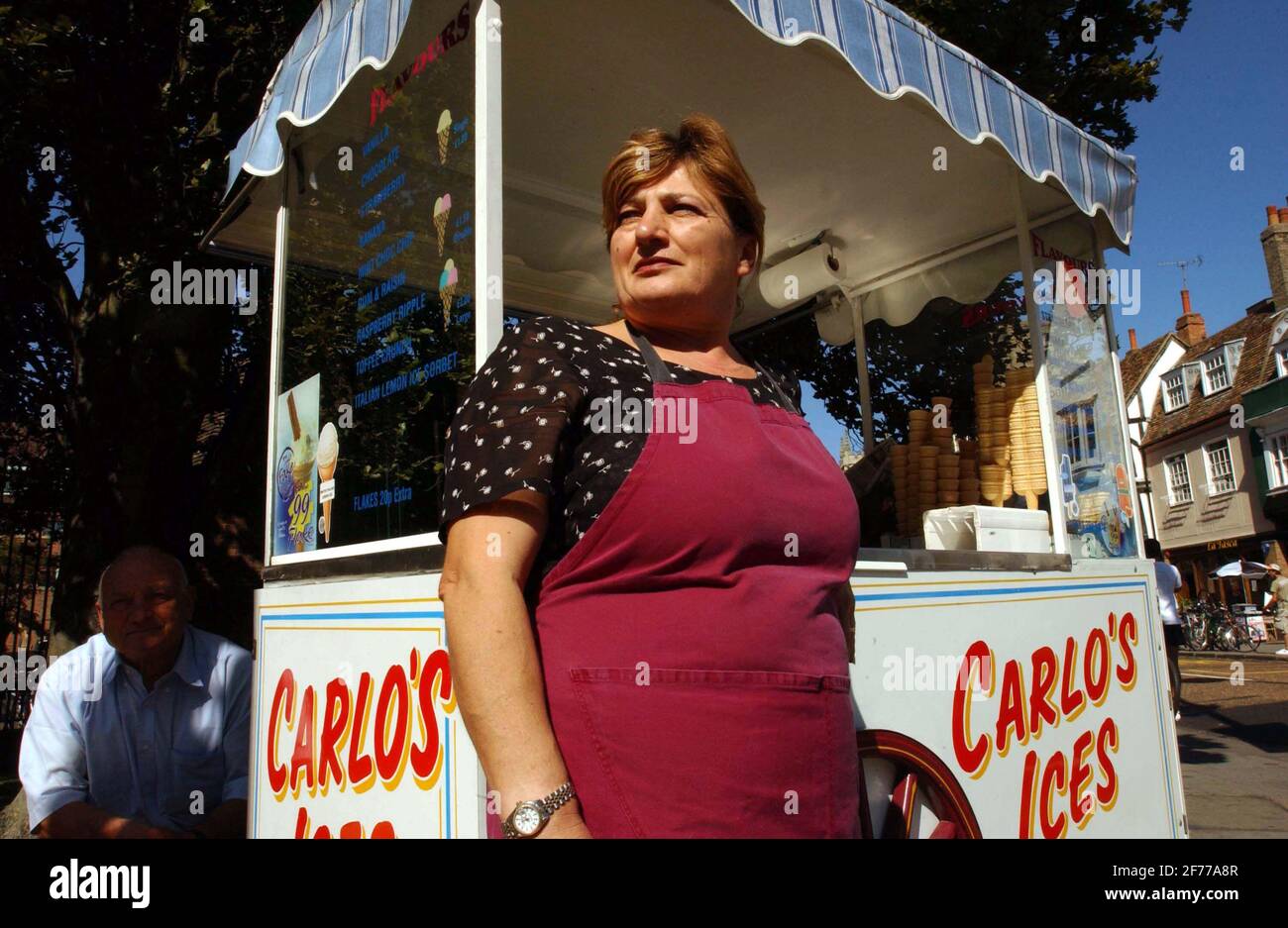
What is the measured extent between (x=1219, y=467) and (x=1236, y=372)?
10.3ft

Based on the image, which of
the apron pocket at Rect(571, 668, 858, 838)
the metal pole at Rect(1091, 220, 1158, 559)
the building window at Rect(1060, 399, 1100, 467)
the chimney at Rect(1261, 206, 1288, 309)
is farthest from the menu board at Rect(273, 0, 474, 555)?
the chimney at Rect(1261, 206, 1288, 309)

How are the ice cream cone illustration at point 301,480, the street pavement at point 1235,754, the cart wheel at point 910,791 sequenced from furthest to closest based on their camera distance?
1. the street pavement at point 1235,754
2. the ice cream cone illustration at point 301,480
3. the cart wheel at point 910,791

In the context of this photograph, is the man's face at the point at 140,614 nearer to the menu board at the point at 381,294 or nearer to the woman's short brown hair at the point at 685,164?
the menu board at the point at 381,294

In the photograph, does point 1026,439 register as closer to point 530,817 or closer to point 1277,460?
point 530,817

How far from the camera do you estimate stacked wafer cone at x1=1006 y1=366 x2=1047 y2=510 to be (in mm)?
4156

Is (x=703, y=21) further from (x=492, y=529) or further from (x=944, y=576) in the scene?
(x=492, y=529)

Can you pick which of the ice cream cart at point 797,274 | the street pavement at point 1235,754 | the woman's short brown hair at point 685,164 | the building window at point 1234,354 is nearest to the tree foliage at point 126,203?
the ice cream cart at point 797,274

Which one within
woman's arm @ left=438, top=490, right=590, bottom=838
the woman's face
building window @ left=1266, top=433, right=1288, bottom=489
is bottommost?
woman's arm @ left=438, top=490, right=590, bottom=838

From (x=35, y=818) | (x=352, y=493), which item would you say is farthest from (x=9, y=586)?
(x=352, y=493)

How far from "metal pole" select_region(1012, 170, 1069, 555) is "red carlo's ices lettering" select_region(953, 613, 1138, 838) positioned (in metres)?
0.48

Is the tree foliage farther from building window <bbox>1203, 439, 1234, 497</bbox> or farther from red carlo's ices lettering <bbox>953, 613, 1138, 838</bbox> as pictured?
building window <bbox>1203, 439, 1234, 497</bbox>

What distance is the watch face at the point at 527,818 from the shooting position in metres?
1.22

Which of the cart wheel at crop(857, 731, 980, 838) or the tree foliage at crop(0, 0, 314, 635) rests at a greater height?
the tree foliage at crop(0, 0, 314, 635)

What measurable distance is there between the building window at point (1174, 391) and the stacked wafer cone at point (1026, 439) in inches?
1281
